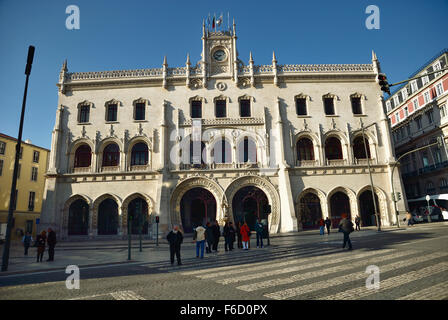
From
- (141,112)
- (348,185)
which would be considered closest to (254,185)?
(348,185)

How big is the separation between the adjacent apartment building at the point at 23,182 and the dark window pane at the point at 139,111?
19.9 metres

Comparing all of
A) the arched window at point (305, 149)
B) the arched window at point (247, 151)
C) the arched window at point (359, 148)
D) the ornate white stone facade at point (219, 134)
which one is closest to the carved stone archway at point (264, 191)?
the ornate white stone facade at point (219, 134)

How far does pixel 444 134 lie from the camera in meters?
28.8

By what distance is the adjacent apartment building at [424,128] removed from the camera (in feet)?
96.7

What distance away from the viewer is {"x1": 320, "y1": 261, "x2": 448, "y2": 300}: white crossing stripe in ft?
17.1

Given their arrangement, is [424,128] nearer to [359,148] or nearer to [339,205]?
[359,148]

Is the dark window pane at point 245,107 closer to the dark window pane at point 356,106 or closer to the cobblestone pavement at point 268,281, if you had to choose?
the dark window pane at point 356,106

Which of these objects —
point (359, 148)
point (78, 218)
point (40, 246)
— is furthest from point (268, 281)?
point (359, 148)

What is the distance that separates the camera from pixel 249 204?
25625mm

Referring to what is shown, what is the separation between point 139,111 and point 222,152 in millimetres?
9583

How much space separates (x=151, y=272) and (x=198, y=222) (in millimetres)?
16873

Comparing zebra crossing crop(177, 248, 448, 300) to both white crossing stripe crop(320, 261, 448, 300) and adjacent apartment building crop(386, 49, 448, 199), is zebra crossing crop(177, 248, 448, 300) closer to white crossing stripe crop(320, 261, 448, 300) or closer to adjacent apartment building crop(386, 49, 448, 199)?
white crossing stripe crop(320, 261, 448, 300)

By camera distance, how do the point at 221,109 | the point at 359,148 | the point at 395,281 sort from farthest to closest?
the point at 221,109 < the point at 359,148 < the point at 395,281
